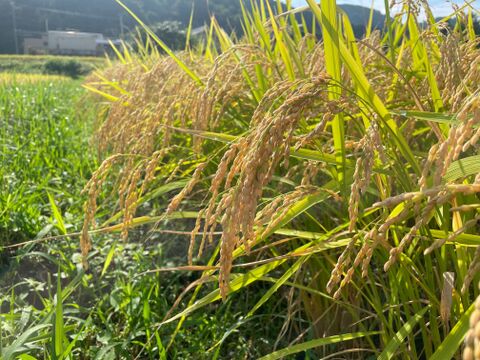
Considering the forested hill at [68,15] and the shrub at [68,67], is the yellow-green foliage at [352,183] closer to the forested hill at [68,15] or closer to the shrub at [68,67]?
the shrub at [68,67]

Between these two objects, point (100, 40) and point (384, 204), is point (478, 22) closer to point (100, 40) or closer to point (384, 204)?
point (384, 204)

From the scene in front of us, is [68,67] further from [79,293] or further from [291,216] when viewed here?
[291,216]

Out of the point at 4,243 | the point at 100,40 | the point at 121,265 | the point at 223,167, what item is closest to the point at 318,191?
the point at 223,167

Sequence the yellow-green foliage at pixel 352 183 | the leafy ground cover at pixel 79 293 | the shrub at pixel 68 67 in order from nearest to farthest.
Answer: the yellow-green foliage at pixel 352 183, the leafy ground cover at pixel 79 293, the shrub at pixel 68 67

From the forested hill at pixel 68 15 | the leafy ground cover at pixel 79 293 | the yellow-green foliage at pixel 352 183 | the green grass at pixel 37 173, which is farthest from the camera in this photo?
the forested hill at pixel 68 15

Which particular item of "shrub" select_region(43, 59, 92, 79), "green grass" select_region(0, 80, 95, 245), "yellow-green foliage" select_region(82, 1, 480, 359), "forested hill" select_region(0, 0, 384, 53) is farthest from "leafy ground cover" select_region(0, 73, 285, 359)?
"forested hill" select_region(0, 0, 384, 53)

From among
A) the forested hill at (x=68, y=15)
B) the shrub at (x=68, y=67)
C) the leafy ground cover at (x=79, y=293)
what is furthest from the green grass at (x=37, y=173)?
the forested hill at (x=68, y=15)

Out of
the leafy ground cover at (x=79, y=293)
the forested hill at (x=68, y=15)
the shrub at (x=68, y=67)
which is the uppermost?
the forested hill at (x=68, y=15)

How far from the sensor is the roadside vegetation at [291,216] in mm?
794

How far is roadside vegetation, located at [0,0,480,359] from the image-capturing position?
2.61ft

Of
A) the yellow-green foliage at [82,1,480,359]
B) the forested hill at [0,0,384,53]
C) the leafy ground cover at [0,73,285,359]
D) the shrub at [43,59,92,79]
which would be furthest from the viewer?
the forested hill at [0,0,384,53]

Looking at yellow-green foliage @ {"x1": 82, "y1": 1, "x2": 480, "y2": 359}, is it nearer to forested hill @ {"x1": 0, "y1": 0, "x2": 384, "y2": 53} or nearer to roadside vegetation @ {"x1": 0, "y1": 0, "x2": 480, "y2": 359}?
roadside vegetation @ {"x1": 0, "y1": 0, "x2": 480, "y2": 359}

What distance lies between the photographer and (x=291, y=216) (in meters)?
1.10

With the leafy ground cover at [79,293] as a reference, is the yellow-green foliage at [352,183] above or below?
above
